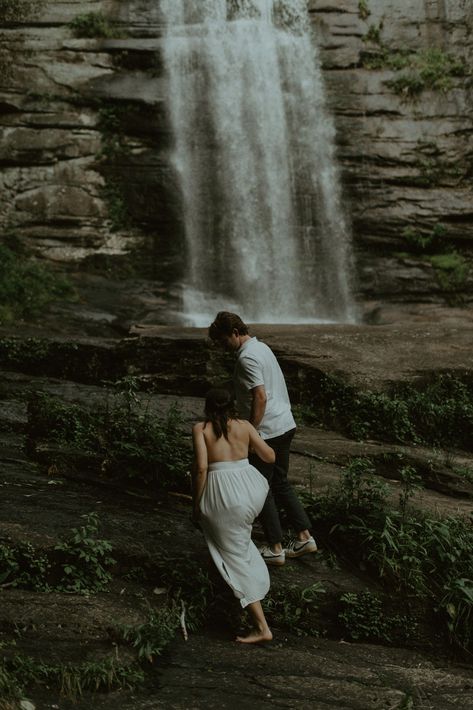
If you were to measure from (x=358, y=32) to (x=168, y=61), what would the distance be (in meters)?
4.90

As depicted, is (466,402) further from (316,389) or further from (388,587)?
(388,587)

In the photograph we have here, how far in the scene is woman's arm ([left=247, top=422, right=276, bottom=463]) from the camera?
526 cm

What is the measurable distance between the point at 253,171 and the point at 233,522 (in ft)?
45.3

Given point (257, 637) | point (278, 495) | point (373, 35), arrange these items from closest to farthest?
point (257, 637)
point (278, 495)
point (373, 35)

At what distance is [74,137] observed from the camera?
1716 cm

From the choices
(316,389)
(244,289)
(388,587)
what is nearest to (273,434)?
(388,587)

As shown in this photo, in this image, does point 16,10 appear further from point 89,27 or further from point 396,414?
point 396,414

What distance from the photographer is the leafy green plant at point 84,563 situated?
5.27m

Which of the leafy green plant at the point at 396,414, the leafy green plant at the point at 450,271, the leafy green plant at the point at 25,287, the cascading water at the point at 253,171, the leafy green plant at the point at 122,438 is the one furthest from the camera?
the leafy green plant at the point at 450,271

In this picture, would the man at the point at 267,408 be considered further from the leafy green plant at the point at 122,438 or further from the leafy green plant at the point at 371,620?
the leafy green plant at the point at 122,438

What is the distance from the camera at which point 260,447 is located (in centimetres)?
530

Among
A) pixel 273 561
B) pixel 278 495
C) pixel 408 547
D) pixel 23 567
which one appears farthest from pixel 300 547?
pixel 23 567

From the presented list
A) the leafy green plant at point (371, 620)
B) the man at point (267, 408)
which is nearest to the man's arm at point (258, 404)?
the man at point (267, 408)

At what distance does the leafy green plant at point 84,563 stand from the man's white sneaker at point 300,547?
4.79 ft
